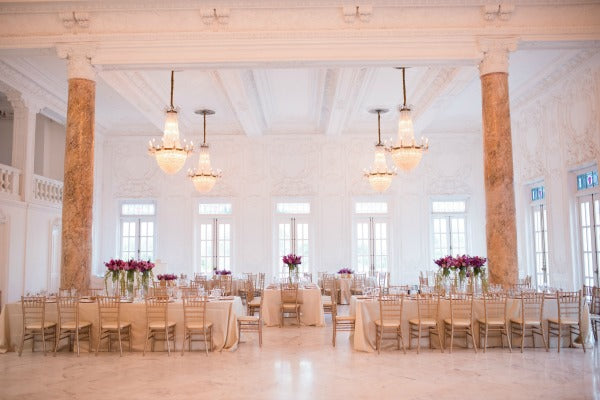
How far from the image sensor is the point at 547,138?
1165cm

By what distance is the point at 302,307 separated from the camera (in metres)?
10.4

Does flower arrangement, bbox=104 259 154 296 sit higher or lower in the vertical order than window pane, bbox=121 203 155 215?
lower

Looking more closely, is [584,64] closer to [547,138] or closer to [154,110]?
[547,138]

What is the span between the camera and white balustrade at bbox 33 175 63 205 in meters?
12.2

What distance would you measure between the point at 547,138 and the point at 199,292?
828 cm

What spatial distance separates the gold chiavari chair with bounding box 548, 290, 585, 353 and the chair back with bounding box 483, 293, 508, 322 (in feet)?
2.25

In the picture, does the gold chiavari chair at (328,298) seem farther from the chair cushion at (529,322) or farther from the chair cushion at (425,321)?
the chair cushion at (529,322)

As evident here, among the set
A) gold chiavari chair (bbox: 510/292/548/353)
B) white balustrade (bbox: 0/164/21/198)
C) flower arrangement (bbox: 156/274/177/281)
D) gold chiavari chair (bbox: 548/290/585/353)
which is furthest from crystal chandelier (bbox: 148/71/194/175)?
gold chiavari chair (bbox: 548/290/585/353)

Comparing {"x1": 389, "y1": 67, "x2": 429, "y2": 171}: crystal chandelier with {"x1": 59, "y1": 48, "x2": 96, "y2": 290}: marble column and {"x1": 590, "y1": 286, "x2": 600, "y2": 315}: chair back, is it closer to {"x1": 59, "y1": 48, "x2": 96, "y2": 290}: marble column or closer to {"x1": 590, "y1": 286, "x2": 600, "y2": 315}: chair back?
{"x1": 590, "y1": 286, "x2": 600, "y2": 315}: chair back

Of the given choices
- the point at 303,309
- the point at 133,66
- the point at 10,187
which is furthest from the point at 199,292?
the point at 10,187

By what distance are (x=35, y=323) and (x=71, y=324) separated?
54 cm

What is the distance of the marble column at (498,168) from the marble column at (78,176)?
6407 mm

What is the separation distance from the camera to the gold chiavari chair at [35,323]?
23.7 feet

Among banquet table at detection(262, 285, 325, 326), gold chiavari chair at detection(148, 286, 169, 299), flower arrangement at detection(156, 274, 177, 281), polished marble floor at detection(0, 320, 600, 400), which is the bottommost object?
polished marble floor at detection(0, 320, 600, 400)
